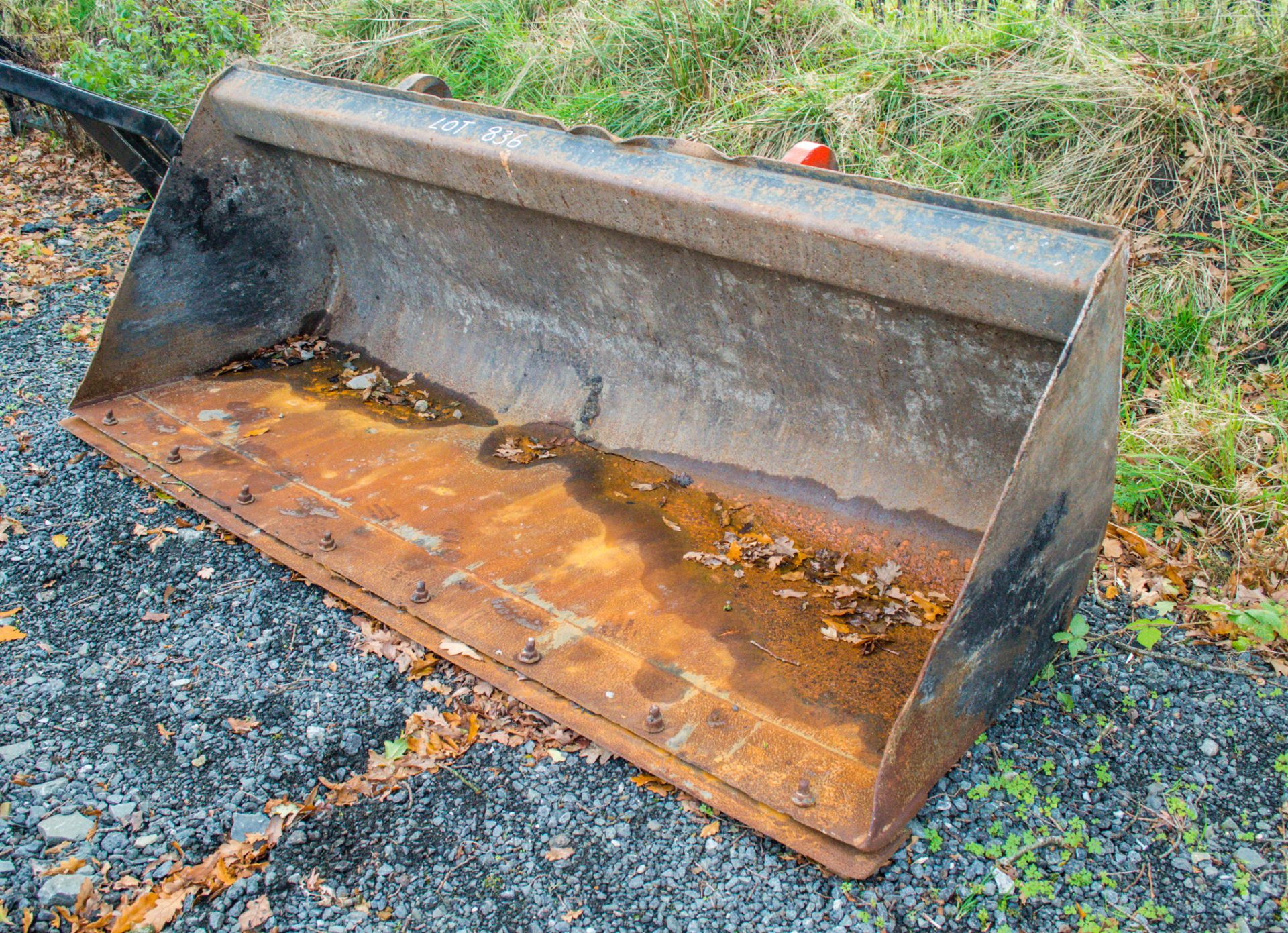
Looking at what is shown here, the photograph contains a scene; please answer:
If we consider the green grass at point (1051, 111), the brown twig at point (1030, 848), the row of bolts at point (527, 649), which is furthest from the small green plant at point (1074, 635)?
the green grass at point (1051, 111)

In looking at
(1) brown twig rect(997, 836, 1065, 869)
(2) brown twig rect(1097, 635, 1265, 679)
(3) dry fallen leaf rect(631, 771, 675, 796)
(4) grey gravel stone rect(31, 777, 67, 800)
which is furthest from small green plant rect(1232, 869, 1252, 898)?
(4) grey gravel stone rect(31, 777, 67, 800)

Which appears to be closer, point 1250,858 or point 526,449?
point 1250,858

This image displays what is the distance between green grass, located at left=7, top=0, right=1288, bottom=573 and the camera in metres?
3.77

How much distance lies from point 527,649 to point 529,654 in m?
0.01

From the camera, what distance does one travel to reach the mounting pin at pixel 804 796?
87.9 inches

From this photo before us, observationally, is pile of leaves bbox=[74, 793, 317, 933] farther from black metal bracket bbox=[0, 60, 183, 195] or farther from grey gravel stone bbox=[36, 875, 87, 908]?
black metal bracket bbox=[0, 60, 183, 195]

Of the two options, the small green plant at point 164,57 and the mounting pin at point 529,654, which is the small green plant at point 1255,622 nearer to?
the mounting pin at point 529,654

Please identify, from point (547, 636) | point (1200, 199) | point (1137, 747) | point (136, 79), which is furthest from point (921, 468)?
point (136, 79)

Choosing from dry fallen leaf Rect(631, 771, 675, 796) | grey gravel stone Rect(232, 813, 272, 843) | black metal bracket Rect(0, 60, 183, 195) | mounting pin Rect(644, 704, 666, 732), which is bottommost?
dry fallen leaf Rect(631, 771, 675, 796)

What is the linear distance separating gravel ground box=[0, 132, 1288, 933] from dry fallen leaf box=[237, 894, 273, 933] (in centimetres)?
3

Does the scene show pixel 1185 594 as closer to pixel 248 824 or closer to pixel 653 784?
pixel 653 784

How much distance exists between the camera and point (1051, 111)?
5.04 meters

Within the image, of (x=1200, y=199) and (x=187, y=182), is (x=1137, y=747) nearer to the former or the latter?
(x=1200, y=199)

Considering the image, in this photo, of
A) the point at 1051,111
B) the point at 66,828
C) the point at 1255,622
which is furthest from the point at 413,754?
the point at 1051,111
